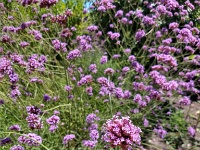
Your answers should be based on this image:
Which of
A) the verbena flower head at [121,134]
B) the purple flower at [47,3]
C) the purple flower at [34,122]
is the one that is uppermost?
the purple flower at [47,3]

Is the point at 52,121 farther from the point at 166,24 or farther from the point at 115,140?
the point at 166,24

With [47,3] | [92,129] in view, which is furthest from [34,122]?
[47,3]

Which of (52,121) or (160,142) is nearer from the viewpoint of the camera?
(52,121)

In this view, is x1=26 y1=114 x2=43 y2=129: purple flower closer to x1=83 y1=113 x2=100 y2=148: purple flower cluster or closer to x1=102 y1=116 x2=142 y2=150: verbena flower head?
x1=83 y1=113 x2=100 y2=148: purple flower cluster

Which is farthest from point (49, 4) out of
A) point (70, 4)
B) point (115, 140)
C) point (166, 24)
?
point (70, 4)

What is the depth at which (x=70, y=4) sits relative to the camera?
6168 millimetres

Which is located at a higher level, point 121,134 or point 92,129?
point 121,134

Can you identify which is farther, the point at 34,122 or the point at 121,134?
the point at 34,122

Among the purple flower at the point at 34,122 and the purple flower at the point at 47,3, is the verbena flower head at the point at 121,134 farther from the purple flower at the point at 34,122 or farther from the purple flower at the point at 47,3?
the purple flower at the point at 47,3

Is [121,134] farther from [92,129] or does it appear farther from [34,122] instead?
[92,129]

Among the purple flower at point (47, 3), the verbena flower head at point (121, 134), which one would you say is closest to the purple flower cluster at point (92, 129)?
the purple flower at point (47, 3)

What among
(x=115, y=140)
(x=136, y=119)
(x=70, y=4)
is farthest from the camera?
(x=70, y=4)

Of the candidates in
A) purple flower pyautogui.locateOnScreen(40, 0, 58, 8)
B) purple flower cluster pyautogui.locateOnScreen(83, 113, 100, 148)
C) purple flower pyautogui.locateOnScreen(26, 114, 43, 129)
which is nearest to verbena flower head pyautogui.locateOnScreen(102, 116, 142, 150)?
purple flower pyautogui.locateOnScreen(26, 114, 43, 129)

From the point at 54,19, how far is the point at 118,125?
4.19 feet
